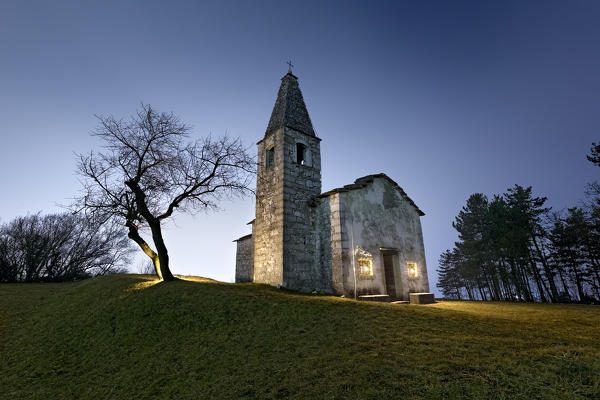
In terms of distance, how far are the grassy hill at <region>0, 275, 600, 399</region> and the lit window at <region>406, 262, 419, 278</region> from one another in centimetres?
785

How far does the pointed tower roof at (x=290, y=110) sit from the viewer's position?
16984 millimetres

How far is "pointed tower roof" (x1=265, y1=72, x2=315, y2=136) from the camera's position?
1698 centimetres

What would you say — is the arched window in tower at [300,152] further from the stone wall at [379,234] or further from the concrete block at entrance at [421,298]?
the concrete block at entrance at [421,298]

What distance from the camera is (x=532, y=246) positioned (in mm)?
25016

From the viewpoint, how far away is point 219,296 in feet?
32.1

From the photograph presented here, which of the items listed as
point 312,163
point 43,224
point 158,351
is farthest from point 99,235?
point 158,351

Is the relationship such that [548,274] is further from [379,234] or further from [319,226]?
[319,226]

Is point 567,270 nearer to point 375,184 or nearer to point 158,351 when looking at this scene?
point 375,184

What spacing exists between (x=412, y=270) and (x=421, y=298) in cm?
207

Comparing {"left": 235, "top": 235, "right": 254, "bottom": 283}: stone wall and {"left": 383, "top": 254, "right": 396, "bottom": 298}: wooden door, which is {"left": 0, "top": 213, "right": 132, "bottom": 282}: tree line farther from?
{"left": 383, "top": 254, "right": 396, "bottom": 298}: wooden door

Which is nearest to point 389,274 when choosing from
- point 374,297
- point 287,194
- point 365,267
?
point 365,267

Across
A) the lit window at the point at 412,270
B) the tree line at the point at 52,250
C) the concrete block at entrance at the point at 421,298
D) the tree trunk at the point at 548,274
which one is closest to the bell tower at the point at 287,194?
the concrete block at entrance at the point at 421,298

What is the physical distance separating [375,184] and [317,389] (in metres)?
13.9

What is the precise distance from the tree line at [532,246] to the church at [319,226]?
14.2 m
